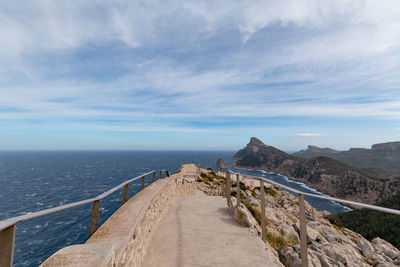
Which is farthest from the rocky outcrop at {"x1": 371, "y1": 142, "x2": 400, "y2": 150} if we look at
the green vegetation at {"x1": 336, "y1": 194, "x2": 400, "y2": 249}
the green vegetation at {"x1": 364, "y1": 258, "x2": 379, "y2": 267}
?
the green vegetation at {"x1": 364, "y1": 258, "x2": 379, "y2": 267}

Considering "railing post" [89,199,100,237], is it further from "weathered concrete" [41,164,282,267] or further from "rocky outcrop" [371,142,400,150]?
"rocky outcrop" [371,142,400,150]

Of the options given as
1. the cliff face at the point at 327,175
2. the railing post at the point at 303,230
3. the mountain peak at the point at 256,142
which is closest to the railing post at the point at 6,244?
the railing post at the point at 303,230

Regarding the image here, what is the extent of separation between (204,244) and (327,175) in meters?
108

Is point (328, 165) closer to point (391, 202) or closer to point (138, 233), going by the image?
point (391, 202)

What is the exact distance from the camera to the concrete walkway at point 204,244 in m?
4.03

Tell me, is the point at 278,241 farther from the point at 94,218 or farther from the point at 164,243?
the point at 94,218

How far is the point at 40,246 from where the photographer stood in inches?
806

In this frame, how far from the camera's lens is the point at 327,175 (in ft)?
299

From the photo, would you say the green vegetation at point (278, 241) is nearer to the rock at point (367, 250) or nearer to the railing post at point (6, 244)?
the rock at point (367, 250)

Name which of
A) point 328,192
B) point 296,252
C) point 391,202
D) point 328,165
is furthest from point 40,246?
point 328,165

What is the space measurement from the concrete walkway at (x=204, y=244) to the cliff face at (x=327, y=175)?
81.7 metres

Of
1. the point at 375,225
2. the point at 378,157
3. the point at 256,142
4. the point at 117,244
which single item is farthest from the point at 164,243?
the point at 378,157

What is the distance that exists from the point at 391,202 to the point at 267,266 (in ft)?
221

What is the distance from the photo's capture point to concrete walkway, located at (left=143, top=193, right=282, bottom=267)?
403cm
